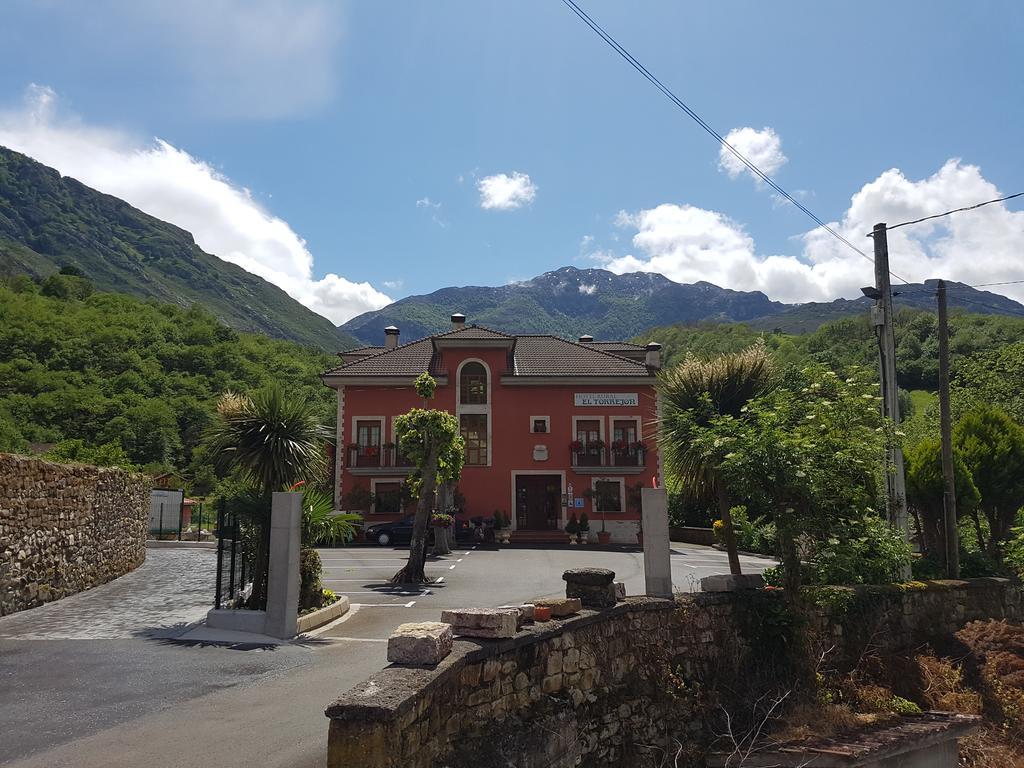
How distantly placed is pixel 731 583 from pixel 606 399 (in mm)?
23685

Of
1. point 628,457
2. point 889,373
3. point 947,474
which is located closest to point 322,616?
point 889,373

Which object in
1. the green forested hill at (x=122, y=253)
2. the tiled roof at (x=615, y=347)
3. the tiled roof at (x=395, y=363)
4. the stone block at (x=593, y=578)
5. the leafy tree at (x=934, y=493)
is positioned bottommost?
the stone block at (x=593, y=578)

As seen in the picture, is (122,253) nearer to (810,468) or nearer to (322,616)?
(322,616)

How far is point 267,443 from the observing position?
40.0ft

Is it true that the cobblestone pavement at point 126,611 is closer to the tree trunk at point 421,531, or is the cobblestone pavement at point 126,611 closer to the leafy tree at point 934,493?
the tree trunk at point 421,531

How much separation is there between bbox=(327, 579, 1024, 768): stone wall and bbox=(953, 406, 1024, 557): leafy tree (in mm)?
3860

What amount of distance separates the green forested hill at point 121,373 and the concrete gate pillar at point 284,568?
28367 millimetres

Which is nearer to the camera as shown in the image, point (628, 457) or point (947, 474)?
point (947, 474)

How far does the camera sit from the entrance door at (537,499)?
107 ft

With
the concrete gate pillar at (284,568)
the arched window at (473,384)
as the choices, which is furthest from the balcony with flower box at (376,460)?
the concrete gate pillar at (284,568)

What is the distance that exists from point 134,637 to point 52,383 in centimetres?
4726

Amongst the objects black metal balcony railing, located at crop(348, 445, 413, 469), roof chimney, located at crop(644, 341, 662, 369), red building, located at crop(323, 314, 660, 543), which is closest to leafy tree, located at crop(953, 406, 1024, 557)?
red building, located at crop(323, 314, 660, 543)

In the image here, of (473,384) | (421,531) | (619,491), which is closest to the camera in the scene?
(421,531)

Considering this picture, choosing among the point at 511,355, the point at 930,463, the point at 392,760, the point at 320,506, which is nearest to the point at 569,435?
the point at 511,355
